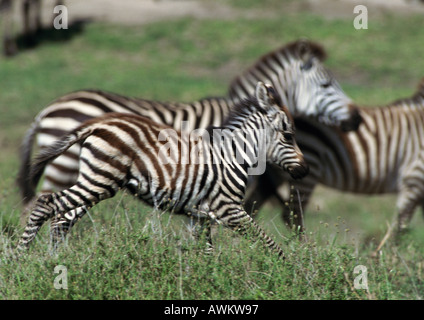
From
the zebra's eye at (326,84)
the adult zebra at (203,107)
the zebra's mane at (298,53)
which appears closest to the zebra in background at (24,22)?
the zebra's mane at (298,53)

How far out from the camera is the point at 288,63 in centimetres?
761

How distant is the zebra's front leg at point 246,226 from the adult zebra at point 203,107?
Result: 5.91ft

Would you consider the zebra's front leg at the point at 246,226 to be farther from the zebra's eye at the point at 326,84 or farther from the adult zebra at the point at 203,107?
the zebra's eye at the point at 326,84

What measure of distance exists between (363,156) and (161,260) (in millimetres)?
4002

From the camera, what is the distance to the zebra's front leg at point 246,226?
466 centimetres

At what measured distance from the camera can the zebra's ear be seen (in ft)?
17.1

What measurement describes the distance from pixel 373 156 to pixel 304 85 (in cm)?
128

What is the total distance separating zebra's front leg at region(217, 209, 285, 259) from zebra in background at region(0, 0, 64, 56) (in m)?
17.7

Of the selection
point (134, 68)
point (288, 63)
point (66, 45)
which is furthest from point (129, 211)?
point (66, 45)

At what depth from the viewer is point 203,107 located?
7043 millimetres

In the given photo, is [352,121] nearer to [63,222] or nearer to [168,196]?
[168,196]

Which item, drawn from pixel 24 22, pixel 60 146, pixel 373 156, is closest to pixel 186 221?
pixel 60 146

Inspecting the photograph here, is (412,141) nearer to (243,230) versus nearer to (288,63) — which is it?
(288,63)

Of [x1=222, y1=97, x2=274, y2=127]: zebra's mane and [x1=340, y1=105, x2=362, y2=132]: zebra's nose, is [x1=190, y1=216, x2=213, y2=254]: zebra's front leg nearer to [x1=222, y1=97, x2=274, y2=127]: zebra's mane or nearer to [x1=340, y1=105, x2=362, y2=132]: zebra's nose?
[x1=222, y1=97, x2=274, y2=127]: zebra's mane
